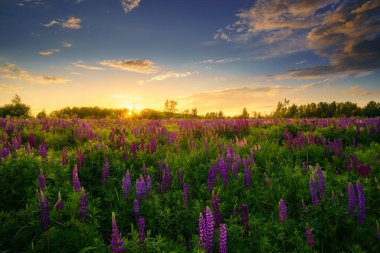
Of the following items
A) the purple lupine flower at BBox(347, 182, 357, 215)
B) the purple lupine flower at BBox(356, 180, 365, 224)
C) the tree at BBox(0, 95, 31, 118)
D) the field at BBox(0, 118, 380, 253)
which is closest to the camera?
the field at BBox(0, 118, 380, 253)

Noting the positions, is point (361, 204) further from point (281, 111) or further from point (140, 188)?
point (281, 111)

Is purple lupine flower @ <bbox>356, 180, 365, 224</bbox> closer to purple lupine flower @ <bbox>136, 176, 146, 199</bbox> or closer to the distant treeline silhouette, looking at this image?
purple lupine flower @ <bbox>136, 176, 146, 199</bbox>

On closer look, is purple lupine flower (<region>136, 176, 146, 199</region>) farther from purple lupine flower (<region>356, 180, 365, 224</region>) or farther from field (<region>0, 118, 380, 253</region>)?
purple lupine flower (<region>356, 180, 365, 224</region>)

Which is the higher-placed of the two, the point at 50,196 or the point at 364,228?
the point at 50,196

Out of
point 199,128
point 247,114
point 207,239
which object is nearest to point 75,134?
point 199,128

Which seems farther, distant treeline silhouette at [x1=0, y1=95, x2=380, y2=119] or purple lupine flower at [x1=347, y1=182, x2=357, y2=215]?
distant treeline silhouette at [x1=0, y1=95, x2=380, y2=119]

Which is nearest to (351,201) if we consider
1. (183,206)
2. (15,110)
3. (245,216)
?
(245,216)

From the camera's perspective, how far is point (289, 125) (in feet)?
34.6

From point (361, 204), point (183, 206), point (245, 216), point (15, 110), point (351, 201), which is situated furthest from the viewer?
point (15, 110)

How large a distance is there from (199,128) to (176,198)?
241 inches

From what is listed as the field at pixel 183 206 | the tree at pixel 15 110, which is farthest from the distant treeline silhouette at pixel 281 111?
the field at pixel 183 206

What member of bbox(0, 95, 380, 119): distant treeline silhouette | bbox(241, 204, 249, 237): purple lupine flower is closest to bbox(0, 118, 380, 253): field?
bbox(241, 204, 249, 237): purple lupine flower

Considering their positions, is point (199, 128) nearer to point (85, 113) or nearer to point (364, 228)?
point (364, 228)

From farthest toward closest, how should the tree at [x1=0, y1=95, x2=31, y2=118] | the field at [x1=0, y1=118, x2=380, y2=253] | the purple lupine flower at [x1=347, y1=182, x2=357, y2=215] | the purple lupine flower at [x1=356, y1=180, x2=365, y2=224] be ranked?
the tree at [x1=0, y1=95, x2=31, y2=118]
the purple lupine flower at [x1=347, y1=182, x2=357, y2=215]
the purple lupine flower at [x1=356, y1=180, x2=365, y2=224]
the field at [x1=0, y1=118, x2=380, y2=253]
